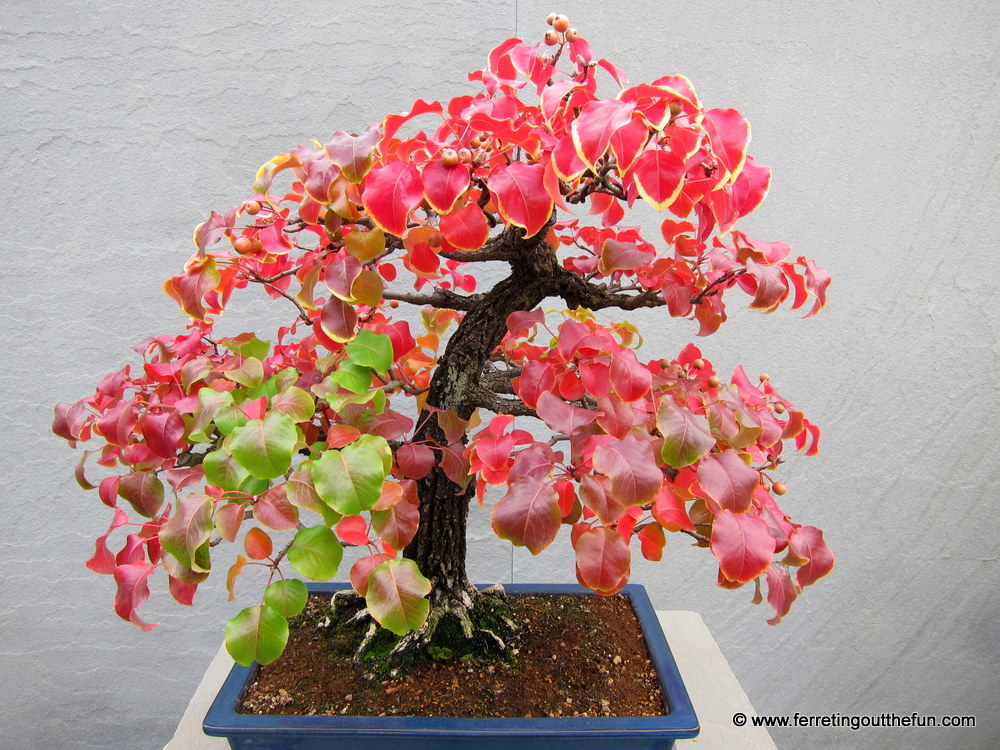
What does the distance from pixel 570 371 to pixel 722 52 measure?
949mm

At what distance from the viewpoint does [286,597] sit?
641mm

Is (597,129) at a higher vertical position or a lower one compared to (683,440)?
higher

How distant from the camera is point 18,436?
4.72ft

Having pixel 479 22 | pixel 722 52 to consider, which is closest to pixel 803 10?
pixel 722 52

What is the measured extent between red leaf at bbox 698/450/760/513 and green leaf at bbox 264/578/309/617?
384mm

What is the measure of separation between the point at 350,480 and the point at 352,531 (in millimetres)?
110

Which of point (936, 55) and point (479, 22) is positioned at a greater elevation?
point (936, 55)

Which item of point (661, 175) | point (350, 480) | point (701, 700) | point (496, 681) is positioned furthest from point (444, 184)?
point (701, 700)

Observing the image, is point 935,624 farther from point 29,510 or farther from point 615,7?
point 29,510

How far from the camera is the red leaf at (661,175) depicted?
0.49 meters

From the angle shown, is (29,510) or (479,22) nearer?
(479,22)

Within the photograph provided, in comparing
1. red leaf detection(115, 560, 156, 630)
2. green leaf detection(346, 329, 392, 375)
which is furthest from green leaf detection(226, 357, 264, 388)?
red leaf detection(115, 560, 156, 630)

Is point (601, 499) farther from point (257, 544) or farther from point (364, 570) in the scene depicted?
point (257, 544)

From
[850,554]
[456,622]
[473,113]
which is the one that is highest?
[473,113]
